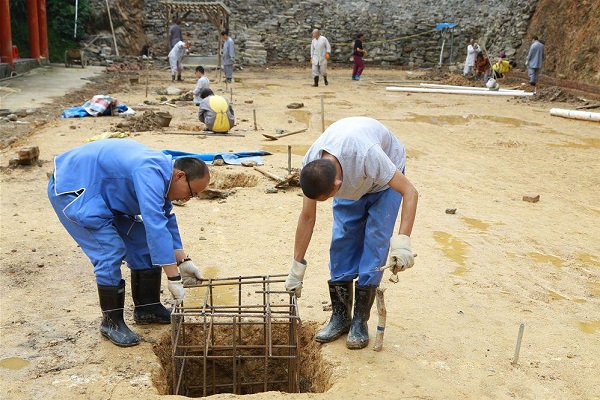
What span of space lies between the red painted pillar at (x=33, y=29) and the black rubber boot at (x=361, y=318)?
796 inches

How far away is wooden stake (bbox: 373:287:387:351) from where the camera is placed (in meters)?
3.48

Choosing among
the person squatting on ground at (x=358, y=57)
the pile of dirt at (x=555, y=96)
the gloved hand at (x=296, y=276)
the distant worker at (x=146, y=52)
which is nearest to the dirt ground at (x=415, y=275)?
the gloved hand at (x=296, y=276)

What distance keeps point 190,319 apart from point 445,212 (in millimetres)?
3410

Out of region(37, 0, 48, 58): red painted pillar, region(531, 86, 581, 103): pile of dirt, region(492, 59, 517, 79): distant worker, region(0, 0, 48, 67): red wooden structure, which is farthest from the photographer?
region(37, 0, 48, 58): red painted pillar


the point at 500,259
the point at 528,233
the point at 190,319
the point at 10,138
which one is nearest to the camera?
the point at 190,319

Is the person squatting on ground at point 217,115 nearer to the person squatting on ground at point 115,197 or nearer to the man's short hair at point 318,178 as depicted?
the person squatting on ground at point 115,197

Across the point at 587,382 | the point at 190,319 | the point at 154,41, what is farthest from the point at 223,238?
the point at 154,41

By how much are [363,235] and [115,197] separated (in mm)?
1481

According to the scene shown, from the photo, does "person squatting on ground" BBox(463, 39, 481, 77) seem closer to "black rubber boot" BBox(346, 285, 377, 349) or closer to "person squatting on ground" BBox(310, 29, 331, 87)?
"person squatting on ground" BBox(310, 29, 331, 87)

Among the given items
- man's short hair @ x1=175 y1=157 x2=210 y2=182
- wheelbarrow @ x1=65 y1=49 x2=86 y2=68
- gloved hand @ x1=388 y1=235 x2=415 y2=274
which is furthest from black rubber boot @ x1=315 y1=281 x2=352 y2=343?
wheelbarrow @ x1=65 y1=49 x2=86 y2=68

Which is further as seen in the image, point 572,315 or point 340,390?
point 572,315

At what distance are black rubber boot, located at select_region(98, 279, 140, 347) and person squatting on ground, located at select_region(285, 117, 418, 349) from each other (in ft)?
3.23

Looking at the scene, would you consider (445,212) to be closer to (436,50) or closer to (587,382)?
(587,382)

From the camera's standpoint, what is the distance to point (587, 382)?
3.38 m
